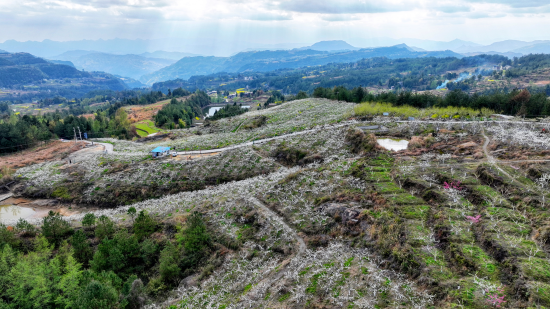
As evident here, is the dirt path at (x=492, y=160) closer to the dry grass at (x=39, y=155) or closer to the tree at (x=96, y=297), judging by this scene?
the tree at (x=96, y=297)

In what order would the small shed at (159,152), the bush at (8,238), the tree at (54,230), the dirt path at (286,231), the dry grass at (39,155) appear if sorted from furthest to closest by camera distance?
the dry grass at (39,155) → the small shed at (159,152) → the tree at (54,230) → the bush at (8,238) → the dirt path at (286,231)

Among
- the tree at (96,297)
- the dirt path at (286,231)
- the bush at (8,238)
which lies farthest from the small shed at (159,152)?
the tree at (96,297)

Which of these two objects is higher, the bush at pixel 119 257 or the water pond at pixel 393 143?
the water pond at pixel 393 143

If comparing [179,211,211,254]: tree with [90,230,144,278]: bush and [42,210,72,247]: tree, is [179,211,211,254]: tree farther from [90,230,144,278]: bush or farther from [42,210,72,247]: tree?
[42,210,72,247]: tree

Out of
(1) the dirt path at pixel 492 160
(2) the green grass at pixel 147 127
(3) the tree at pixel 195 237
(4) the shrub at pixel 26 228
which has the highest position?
(1) the dirt path at pixel 492 160

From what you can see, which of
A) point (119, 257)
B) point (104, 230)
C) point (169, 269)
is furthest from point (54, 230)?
point (169, 269)

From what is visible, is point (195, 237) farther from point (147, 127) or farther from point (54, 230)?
point (147, 127)

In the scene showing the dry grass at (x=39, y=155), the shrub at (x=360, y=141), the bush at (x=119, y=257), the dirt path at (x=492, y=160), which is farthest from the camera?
the dry grass at (x=39, y=155)
